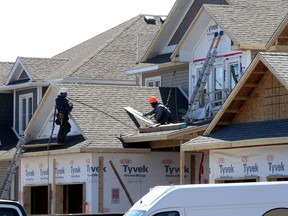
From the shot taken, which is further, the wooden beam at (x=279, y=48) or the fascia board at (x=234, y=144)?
the wooden beam at (x=279, y=48)

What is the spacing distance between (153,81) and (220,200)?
23.6m

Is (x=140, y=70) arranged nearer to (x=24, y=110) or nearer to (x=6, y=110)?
(x=24, y=110)

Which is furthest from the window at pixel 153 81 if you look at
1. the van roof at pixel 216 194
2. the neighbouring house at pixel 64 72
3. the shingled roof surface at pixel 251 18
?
the van roof at pixel 216 194

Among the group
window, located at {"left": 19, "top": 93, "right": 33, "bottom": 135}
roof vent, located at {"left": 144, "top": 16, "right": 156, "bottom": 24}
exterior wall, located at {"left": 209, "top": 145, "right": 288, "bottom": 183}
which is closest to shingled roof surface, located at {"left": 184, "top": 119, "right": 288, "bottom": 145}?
exterior wall, located at {"left": 209, "top": 145, "right": 288, "bottom": 183}

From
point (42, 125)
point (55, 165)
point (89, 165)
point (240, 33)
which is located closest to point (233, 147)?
point (240, 33)

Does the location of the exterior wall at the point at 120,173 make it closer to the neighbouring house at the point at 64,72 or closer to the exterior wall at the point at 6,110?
the neighbouring house at the point at 64,72

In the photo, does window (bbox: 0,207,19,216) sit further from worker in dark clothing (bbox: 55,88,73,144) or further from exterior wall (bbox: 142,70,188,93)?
exterior wall (bbox: 142,70,188,93)

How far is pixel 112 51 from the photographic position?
45.7 metres

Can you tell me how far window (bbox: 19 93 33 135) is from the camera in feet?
147

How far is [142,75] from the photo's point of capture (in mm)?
40938

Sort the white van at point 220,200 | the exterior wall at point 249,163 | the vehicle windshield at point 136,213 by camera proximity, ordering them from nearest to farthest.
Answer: the white van at point 220,200 < the vehicle windshield at point 136,213 < the exterior wall at point 249,163

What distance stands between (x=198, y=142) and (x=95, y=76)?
1502 centimetres

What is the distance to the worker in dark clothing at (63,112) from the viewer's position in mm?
34688

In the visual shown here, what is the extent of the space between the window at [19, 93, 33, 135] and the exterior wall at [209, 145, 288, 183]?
16756 mm
